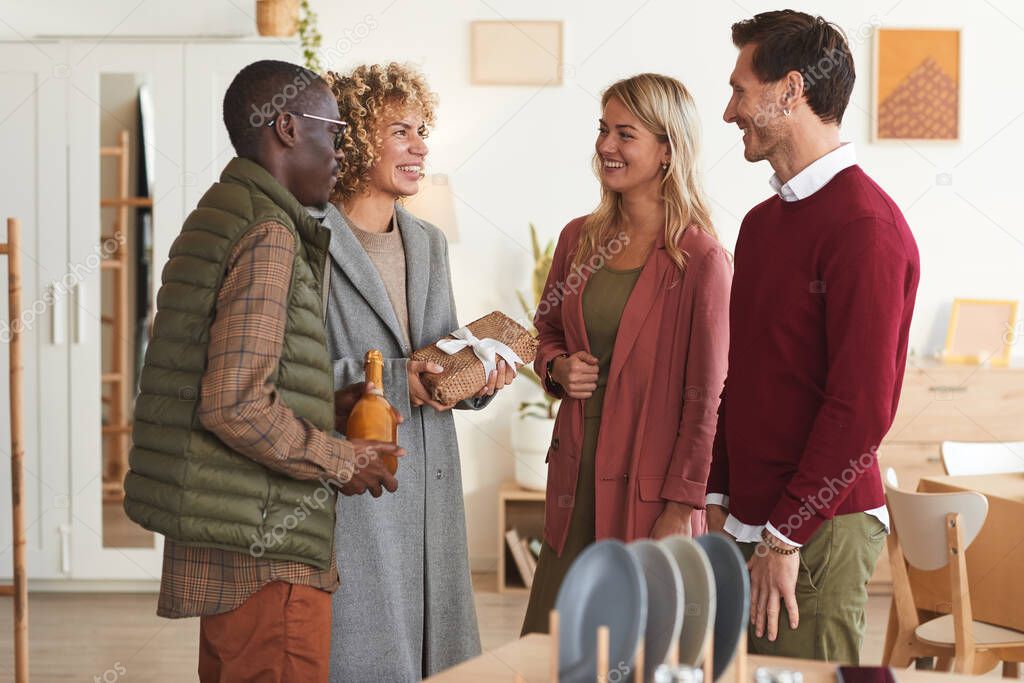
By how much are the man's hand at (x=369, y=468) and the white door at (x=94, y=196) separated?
10.3ft

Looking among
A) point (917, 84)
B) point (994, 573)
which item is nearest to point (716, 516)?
point (994, 573)

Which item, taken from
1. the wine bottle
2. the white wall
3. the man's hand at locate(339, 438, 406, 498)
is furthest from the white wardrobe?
the man's hand at locate(339, 438, 406, 498)

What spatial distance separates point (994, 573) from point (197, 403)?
→ 2141 millimetres

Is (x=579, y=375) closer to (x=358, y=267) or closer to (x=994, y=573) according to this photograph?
(x=358, y=267)

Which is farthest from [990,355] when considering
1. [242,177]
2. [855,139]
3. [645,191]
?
[242,177]

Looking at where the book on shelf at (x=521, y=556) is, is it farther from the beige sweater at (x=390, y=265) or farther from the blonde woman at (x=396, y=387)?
the beige sweater at (x=390, y=265)

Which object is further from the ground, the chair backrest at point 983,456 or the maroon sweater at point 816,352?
the maroon sweater at point 816,352

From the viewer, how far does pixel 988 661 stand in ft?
8.81

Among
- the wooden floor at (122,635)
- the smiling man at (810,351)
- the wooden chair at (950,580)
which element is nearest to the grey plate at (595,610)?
the smiling man at (810,351)

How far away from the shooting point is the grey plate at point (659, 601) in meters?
1.17

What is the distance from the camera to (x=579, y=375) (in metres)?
2.26

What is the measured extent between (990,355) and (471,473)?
92.9 inches

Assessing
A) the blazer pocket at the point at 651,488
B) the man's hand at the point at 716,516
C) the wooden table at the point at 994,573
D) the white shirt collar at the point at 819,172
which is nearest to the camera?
the white shirt collar at the point at 819,172

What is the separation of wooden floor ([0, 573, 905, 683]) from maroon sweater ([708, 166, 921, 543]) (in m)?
2.23
